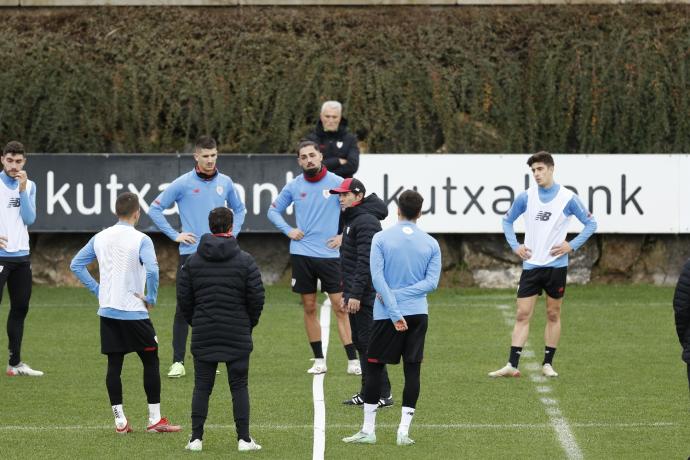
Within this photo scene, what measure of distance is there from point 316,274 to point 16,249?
2.71 meters

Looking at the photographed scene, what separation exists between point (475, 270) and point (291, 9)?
17.8 ft

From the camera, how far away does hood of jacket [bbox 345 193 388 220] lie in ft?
34.0

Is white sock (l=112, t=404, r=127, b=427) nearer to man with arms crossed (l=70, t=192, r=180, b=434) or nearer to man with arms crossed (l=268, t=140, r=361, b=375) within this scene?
man with arms crossed (l=70, t=192, r=180, b=434)

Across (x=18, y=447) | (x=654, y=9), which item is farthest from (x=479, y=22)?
(x=18, y=447)

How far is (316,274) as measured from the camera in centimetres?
1224

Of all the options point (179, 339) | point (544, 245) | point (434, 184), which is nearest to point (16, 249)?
point (179, 339)

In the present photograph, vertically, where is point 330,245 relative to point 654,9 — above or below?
below

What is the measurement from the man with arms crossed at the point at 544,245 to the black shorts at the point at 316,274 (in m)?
1.61

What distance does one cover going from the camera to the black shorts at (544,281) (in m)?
12.0

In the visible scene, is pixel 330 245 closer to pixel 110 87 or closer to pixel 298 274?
pixel 298 274

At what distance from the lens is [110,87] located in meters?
19.5

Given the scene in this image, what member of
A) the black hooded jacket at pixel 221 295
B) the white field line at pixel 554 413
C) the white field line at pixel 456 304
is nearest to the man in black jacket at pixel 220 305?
the black hooded jacket at pixel 221 295

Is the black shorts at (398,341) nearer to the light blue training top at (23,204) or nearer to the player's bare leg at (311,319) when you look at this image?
the player's bare leg at (311,319)

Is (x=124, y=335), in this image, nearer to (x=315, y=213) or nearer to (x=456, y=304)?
(x=315, y=213)
